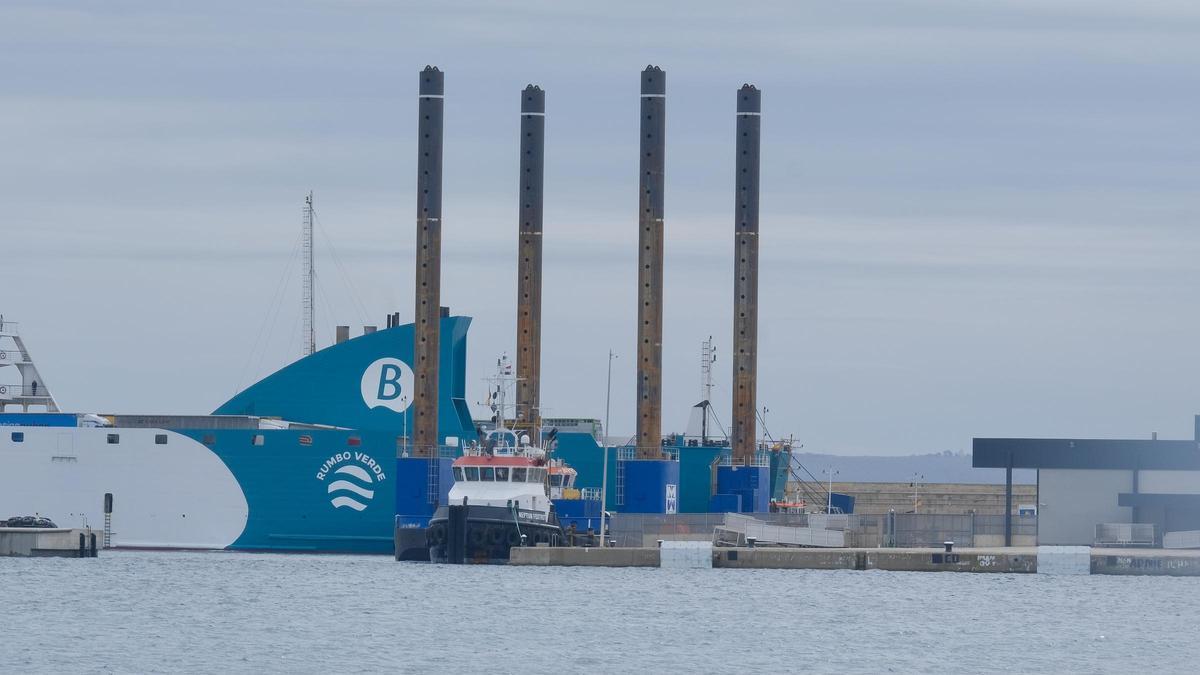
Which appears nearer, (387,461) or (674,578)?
(674,578)

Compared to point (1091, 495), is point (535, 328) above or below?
above

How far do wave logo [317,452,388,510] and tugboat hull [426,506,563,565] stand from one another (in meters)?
8.28

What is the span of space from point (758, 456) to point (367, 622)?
30.7 m

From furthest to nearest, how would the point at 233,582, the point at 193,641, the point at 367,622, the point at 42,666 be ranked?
the point at 233,582
the point at 367,622
the point at 193,641
the point at 42,666

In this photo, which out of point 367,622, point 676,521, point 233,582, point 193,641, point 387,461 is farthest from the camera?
point 387,461

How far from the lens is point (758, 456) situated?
83562 millimetres

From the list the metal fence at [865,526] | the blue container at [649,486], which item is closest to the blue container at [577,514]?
the metal fence at [865,526]

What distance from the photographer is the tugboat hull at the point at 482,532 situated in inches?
2805

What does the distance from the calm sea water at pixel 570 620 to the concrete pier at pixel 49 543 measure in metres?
3.31

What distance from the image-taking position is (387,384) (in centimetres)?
8406

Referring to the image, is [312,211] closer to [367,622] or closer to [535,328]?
[535,328]

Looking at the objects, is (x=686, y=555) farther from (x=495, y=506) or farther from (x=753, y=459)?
(x=753, y=459)

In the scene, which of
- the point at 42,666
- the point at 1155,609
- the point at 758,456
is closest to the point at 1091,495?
the point at 758,456

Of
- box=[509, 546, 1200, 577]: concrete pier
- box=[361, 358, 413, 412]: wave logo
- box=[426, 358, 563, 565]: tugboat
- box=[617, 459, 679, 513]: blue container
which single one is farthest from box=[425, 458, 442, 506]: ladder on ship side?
box=[361, 358, 413, 412]: wave logo
